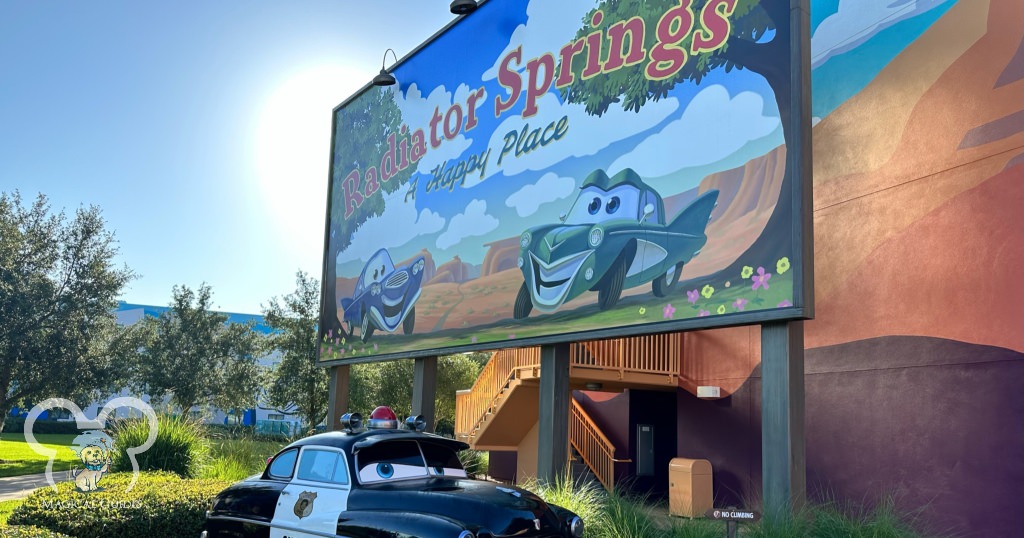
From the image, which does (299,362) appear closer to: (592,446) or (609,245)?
(592,446)

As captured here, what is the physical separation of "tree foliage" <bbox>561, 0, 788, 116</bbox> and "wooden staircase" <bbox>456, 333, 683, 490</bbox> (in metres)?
5.51

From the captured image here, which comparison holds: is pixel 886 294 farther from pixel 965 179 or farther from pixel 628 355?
pixel 628 355

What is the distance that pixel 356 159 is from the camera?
18.8 m

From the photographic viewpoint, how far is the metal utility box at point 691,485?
47.7ft

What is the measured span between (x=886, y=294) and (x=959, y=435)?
233cm

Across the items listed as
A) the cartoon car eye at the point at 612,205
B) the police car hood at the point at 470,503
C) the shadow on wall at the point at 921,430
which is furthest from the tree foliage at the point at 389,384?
the police car hood at the point at 470,503

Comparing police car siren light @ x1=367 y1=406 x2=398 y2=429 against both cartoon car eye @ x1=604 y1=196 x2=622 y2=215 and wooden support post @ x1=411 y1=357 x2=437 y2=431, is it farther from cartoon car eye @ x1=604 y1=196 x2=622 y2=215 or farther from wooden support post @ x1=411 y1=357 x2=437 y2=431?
wooden support post @ x1=411 y1=357 x2=437 y2=431

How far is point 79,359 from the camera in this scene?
26.0 meters

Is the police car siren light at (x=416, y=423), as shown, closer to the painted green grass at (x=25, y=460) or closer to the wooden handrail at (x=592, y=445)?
the wooden handrail at (x=592, y=445)

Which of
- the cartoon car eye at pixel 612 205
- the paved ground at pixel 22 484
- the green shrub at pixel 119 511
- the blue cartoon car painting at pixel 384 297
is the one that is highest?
the cartoon car eye at pixel 612 205

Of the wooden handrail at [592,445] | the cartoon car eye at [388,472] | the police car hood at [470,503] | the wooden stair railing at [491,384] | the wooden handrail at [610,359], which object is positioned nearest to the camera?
the police car hood at [470,503]

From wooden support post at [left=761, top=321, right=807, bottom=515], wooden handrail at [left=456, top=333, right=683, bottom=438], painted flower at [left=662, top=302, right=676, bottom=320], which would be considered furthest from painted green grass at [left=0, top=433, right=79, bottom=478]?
wooden support post at [left=761, top=321, right=807, bottom=515]

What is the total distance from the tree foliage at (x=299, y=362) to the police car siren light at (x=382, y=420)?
2034cm

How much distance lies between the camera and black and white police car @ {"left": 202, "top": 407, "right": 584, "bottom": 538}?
678cm
